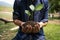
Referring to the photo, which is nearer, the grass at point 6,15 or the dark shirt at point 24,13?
the dark shirt at point 24,13

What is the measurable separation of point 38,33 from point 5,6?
511 centimetres

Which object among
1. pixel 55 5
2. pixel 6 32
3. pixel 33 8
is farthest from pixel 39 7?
pixel 55 5

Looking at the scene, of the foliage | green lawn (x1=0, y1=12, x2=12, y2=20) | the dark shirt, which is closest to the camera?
the dark shirt

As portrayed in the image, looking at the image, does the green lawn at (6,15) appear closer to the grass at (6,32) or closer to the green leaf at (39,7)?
the grass at (6,32)

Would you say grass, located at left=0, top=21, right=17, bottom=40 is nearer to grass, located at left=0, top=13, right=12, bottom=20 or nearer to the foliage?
grass, located at left=0, top=13, right=12, bottom=20

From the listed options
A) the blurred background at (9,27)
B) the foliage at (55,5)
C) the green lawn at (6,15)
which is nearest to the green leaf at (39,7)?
the blurred background at (9,27)

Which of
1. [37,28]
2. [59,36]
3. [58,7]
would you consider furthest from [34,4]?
[58,7]

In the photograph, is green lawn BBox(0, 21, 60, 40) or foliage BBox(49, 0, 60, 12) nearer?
green lawn BBox(0, 21, 60, 40)

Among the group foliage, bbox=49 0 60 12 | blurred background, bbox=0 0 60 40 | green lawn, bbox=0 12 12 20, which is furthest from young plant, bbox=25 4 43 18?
foliage, bbox=49 0 60 12

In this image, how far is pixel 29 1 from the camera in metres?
1.74

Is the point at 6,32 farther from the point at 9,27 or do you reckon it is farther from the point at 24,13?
the point at 24,13

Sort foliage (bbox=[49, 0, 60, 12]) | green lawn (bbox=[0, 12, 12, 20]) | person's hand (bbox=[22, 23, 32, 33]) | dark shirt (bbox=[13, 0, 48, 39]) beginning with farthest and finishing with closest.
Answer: foliage (bbox=[49, 0, 60, 12])
green lawn (bbox=[0, 12, 12, 20])
dark shirt (bbox=[13, 0, 48, 39])
person's hand (bbox=[22, 23, 32, 33])

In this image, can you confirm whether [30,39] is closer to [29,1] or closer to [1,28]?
[29,1]

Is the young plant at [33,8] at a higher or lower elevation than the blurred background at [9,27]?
higher
